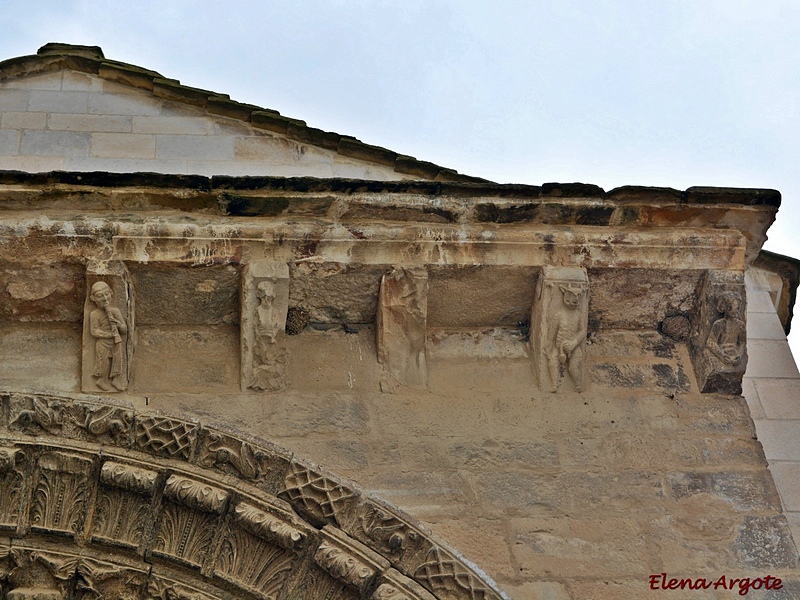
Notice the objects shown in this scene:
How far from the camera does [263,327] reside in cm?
526

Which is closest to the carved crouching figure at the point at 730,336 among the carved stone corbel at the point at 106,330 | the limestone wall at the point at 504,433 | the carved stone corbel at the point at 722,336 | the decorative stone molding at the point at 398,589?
the carved stone corbel at the point at 722,336

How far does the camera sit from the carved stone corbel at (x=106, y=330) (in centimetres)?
514

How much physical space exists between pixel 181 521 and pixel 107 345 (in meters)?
0.86

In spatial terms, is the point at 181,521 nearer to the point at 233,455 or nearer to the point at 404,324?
the point at 233,455

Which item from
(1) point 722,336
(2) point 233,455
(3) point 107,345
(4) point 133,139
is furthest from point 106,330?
(1) point 722,336

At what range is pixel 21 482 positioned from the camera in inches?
191

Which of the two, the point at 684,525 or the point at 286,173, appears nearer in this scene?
the point at 684,525

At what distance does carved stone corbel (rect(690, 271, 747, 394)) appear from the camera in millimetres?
5484

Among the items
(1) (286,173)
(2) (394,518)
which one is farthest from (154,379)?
(1) (286,173)

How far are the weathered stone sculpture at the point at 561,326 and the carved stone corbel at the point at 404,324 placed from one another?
545mm

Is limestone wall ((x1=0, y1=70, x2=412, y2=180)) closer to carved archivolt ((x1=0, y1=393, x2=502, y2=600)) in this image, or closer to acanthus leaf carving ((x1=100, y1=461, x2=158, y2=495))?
carved archivolt ((x1=0, y1=393, x2=502, y2=600))

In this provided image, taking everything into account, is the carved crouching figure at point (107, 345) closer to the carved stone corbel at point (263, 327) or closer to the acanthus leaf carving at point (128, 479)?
the acanthus leaf carving at point (128, 479)

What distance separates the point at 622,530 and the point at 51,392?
2.48 meters

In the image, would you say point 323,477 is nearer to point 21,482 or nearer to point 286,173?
point 21,482
